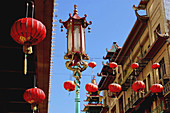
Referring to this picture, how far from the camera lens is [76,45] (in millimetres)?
9766

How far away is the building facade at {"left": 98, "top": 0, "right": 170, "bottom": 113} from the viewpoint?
24.3 meters

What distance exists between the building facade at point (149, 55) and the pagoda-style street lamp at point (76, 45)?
14.0m

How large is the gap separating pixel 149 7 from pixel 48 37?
1997 cm

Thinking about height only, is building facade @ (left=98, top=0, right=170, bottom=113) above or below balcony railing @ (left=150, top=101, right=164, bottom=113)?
above

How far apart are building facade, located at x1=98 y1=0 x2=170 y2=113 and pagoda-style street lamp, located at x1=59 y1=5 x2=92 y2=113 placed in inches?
552

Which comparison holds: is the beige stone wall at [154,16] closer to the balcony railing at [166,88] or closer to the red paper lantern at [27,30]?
the balcony railing at [166,88]

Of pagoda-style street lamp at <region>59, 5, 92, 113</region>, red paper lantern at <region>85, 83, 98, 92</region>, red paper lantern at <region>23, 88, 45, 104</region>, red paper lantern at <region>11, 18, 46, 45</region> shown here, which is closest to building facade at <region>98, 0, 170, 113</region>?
red paper lantern at <region>85, 83, 98, 92</region>

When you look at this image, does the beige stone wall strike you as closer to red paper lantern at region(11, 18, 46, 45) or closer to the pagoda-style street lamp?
the pagoda-style street lamp

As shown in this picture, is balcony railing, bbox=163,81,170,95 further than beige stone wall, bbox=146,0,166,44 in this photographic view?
No

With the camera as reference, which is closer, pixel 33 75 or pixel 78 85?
pixel 78 85

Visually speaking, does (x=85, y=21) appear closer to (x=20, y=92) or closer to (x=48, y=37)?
(x=48, y=37)

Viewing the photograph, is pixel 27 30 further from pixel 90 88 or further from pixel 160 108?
pixel 160 108

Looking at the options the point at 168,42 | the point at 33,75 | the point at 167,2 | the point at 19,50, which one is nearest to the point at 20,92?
the point at 33,75

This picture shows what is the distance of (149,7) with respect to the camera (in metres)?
29.0
